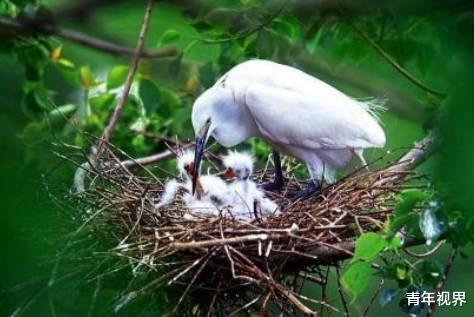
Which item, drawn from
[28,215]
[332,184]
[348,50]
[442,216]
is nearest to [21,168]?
[28,215]

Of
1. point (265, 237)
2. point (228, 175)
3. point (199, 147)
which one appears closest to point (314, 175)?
point (228, 175)

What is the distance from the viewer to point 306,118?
3.33 meters

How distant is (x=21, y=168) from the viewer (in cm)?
54

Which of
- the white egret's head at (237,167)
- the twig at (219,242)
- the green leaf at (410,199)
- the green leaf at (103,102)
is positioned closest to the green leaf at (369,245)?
the green leaf at (410,199)

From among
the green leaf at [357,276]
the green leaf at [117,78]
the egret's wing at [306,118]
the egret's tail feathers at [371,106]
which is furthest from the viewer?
the green leaf at [117,78]

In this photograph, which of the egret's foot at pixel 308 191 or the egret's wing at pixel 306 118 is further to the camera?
the egret's wing at pixel 306 118

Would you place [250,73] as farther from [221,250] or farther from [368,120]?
[221,250]

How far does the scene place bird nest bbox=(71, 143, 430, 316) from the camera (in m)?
2.40

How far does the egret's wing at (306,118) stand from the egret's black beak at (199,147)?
0.19m

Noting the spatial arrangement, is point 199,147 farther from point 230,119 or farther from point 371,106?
point 371,106

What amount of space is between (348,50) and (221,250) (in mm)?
1465

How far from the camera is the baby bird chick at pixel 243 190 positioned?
115 inches

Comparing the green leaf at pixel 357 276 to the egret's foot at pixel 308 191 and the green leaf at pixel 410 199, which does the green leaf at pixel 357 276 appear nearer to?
the green leaf at pixel 410 199

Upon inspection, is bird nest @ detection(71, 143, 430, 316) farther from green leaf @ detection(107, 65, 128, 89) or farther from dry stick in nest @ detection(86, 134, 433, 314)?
green leaf @ detection(107, 65, 128, 89)
